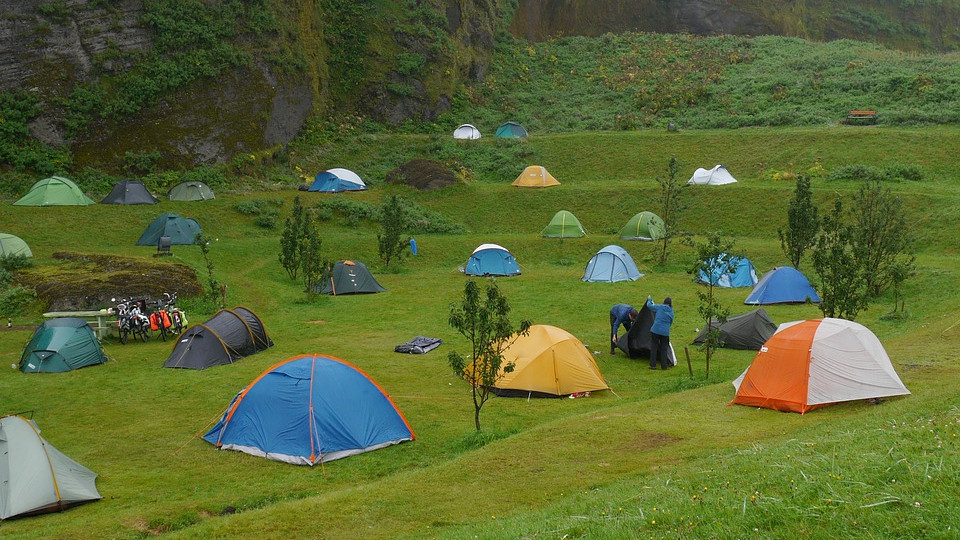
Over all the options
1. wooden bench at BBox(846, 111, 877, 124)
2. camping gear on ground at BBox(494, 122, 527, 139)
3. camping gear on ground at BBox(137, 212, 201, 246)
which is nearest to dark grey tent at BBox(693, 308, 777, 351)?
camping gear on ground at BBox(137, 212, 201, 246)

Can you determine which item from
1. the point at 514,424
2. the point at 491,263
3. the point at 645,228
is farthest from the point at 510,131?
the point at 514,424

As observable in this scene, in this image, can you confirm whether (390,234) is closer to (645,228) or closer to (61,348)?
(645,228)

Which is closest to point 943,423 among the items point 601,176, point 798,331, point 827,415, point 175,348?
point 827,415

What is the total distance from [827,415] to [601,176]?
33386 millimetres

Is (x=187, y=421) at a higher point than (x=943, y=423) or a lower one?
lower

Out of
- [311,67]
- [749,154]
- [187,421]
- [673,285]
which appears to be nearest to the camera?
[187,421]

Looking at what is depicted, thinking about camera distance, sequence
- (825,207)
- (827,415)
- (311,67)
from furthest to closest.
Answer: (311,67)
(825,207)
(827,415)

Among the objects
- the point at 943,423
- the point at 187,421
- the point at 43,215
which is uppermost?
the point at 43,215

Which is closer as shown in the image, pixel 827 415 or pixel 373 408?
pixel 827 415

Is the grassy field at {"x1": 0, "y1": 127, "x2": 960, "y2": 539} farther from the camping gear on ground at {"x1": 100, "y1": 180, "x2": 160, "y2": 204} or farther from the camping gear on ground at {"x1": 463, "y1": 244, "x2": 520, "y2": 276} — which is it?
the camping gear on ground at {"x1": 100, "y1": 180, "x2": 160, "y2": 204}

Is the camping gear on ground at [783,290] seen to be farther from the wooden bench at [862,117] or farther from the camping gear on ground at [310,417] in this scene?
the wooden bench at [862,117]

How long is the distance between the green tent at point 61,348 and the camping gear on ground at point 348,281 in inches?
403

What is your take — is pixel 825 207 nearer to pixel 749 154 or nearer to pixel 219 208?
pixel 749 154

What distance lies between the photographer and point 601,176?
4619cm
